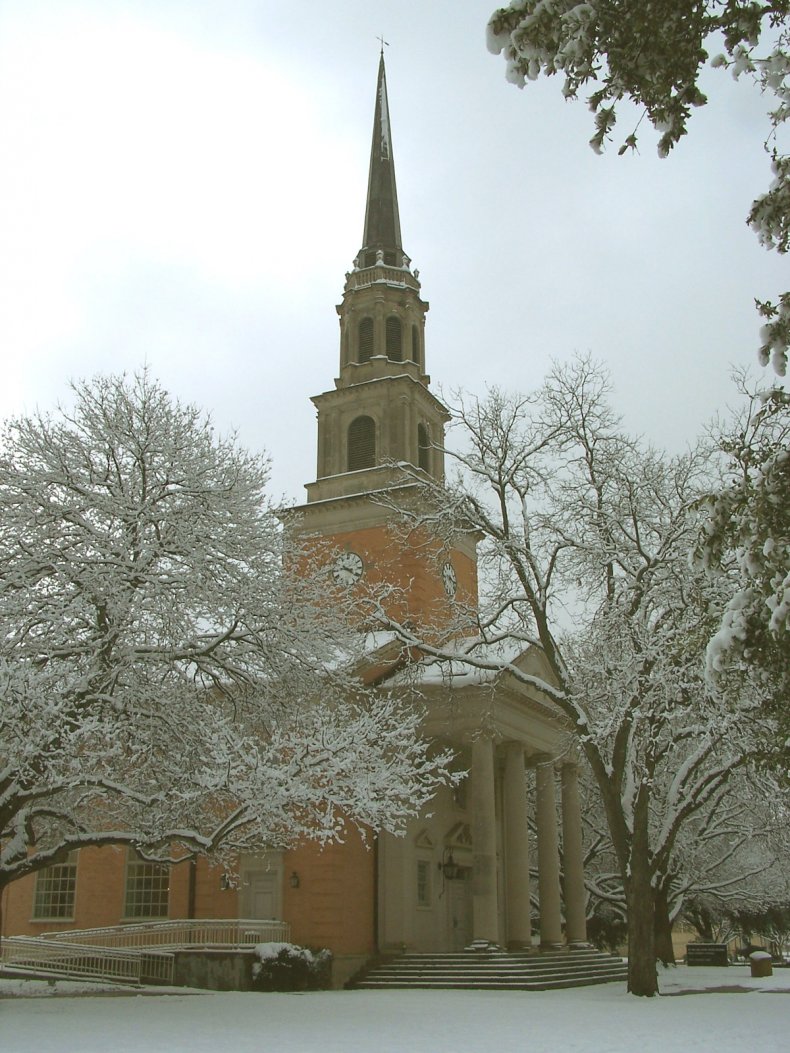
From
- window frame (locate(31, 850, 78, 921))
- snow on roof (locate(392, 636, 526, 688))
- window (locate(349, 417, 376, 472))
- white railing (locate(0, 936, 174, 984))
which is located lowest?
white railing (locate(0, 936, 174, 984))

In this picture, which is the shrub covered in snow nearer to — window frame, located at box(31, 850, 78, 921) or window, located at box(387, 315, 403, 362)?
window frame, located at box(31, 850, 78, 921)

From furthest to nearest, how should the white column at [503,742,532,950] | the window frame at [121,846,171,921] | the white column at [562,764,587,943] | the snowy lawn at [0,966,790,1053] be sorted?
the white column at [562,764,587,943], the white column at [503,742,532,950], the window frame at [121,846,171,921], the snowy lawn at [0,966,790,1053]

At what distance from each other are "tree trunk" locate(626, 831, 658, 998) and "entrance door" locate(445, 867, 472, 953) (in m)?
9.52

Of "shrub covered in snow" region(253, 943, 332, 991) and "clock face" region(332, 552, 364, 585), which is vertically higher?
"clock face" region(332, 552, 364, 585)

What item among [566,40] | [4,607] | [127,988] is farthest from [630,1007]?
[566,40]

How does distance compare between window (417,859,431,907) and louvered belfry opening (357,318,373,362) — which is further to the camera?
louvered belfry opening (357,318,373,362)

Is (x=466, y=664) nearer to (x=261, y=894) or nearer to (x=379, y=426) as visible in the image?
(x=261, y=894)

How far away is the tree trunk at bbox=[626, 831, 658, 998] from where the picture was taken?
19953 mm

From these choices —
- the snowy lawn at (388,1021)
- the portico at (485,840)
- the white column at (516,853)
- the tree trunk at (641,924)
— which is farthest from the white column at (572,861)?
the tree trunk at (641,924)

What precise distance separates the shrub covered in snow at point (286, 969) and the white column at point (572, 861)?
10.3m

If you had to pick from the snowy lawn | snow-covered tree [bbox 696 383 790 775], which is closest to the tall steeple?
the snowy lawn

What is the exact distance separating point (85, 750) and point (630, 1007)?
10.5 meters

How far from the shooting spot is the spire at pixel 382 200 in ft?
131

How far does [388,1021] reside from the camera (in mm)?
15594
